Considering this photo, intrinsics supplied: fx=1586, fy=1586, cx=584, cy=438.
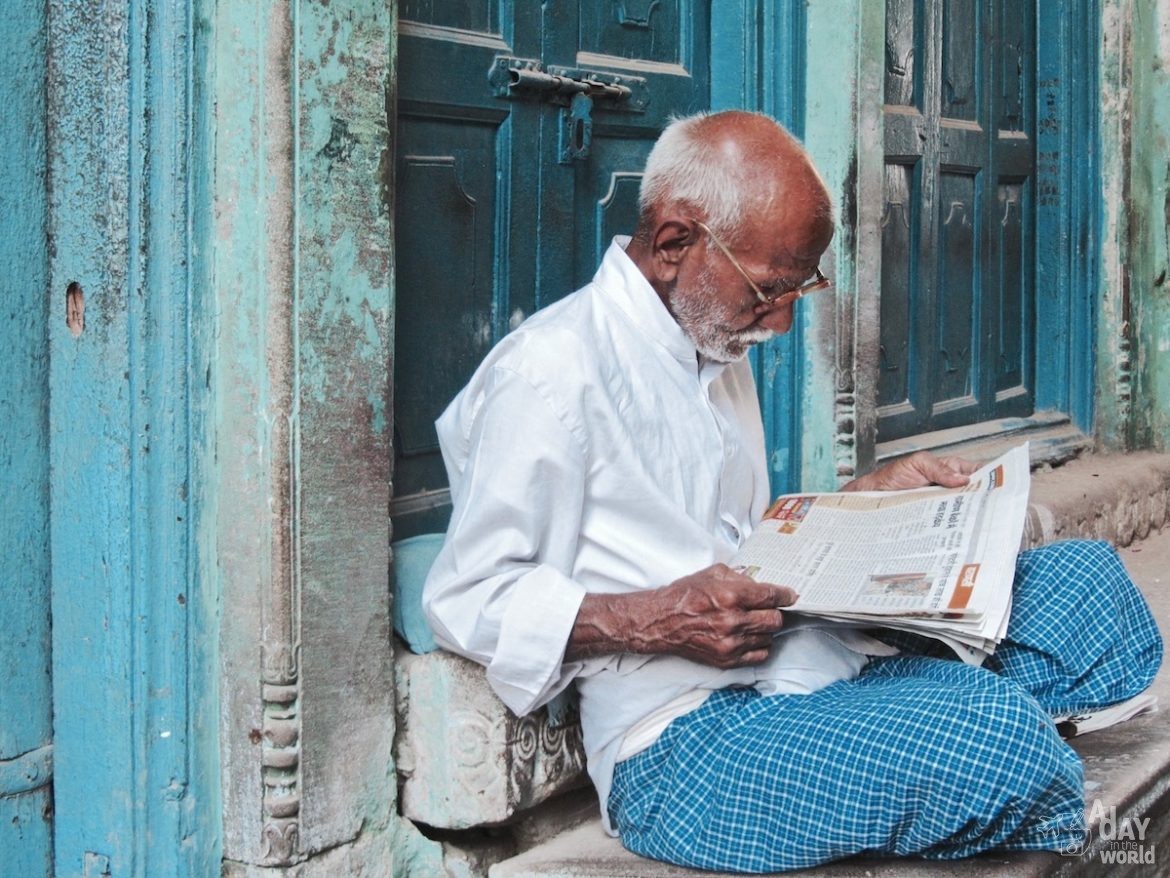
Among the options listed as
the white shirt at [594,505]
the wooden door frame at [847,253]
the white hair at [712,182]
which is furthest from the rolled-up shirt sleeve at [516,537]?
the wooden door frame at [847,253]

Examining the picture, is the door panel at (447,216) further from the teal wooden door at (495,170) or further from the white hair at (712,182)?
the white hair at (712,182)

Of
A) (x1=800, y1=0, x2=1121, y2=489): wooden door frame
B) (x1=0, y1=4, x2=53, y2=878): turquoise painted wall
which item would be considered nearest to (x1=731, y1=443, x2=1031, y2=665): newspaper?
(x1=800, y1=0, x2=1121, y2=489): wooden door frame

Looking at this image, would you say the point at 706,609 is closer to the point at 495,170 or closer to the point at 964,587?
the point at 964,587

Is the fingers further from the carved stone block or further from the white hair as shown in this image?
the carved stone block

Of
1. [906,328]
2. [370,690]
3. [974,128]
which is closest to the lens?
[370,690]

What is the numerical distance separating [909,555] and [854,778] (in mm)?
352

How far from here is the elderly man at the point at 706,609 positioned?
85.4 inches

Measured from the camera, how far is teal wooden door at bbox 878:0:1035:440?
4.22 meters

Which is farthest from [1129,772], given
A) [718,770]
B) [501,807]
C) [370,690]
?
[370,690]

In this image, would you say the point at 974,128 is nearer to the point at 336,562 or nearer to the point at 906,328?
the point at 906,328

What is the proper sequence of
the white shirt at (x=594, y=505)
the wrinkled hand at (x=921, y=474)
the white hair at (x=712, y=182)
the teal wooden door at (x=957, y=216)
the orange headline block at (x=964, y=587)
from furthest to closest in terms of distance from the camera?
the teal wooden door at (x=957, y=216)
the wrinkled hand at (x=921, y=474)
the white hair at (x=712, y=182)
the white shirt at (x=594, y=505)
the orange headline block at (x=964, y=587)

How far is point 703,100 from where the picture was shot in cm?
346

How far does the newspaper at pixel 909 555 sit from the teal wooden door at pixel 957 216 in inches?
64.4

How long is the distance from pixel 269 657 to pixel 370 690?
0.22m
